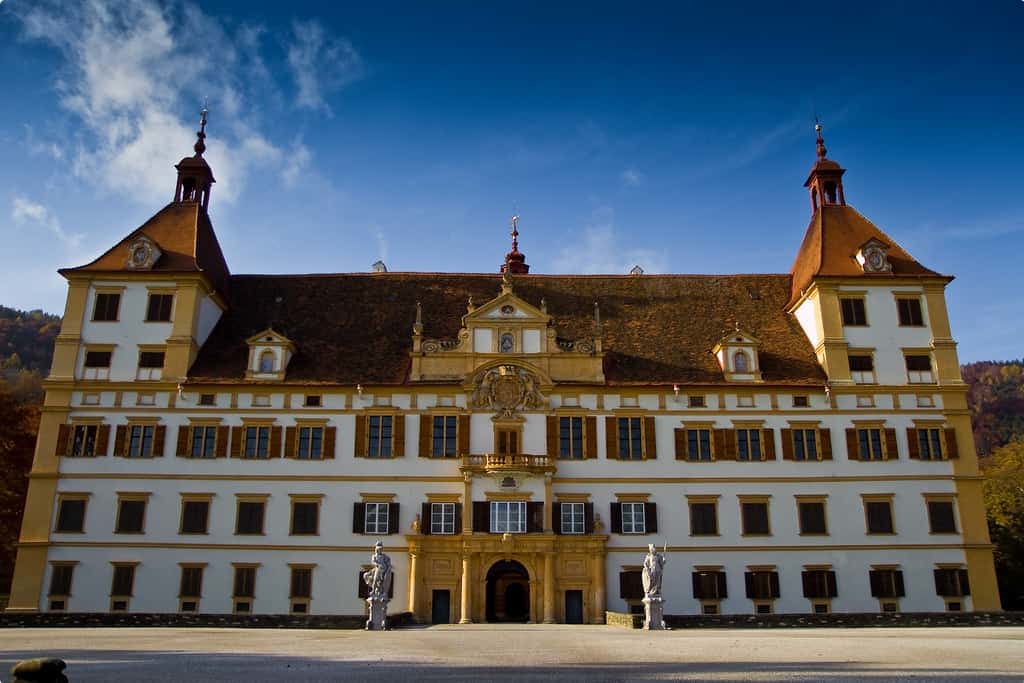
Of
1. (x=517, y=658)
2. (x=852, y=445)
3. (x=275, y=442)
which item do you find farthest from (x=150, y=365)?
(x=852, y=445)

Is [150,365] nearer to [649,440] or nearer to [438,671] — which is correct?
[649,440]

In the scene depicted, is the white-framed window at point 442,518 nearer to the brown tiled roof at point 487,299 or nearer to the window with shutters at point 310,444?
the window with shutters at point 310,444

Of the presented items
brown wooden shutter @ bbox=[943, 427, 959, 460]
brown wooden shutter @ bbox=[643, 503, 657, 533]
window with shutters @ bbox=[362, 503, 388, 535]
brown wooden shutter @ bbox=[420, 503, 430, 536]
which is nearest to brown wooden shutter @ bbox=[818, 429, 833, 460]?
brown wooden shutter @ bbox=[943, 427, 959, 460]

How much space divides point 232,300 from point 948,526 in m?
37.0

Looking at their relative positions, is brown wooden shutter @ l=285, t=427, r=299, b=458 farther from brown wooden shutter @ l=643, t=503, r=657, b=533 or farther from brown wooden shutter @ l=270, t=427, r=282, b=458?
brown wooden shutter @ l=643, t=503, r=657, b=533

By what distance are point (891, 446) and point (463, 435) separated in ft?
65.3

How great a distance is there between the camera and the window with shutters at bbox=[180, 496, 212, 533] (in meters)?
37.9

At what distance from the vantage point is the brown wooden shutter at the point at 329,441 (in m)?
38.9

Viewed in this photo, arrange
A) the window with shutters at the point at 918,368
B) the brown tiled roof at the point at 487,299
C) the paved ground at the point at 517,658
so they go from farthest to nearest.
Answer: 1. the brown tiled roof at the point at 487,299
2. the window with shutters at the point at 918,368
3. the paved ground at the point at 517,658

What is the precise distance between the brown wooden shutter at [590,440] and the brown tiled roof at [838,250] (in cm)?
1371

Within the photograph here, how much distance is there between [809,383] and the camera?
40.2 meters

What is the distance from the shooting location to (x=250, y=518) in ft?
125

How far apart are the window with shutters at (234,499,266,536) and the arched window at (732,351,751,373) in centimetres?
2290

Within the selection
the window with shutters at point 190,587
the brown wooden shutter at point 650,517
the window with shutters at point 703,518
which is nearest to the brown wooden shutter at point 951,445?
the window with shutters at point 703,518
